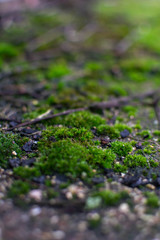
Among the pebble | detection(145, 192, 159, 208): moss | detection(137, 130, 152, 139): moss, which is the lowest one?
detection(145, 192, 159, 208): moss

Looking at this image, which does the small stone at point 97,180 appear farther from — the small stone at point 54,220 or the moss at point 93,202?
the small stone at point 54,220

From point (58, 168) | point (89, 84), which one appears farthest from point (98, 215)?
point (89, 84)

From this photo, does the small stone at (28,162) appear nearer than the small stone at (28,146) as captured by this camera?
Yes

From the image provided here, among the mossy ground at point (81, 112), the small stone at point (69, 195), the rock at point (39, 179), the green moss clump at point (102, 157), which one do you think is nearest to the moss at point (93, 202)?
the mossy ground at point (81, 112)

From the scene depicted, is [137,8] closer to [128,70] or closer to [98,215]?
[128,70]

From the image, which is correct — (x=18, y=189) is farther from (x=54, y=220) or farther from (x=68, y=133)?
(x=68, y=133)

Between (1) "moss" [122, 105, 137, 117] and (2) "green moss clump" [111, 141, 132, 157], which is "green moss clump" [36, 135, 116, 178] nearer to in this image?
(2) "green moss clump" [111, 141, 132, 157]

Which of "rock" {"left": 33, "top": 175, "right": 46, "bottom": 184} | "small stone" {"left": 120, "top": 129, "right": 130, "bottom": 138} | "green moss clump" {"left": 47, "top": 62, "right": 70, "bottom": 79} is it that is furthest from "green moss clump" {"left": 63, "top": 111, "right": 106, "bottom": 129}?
"green moss clump" {"left": 47, "top": 62, "right": 70, "bottom": 79}
